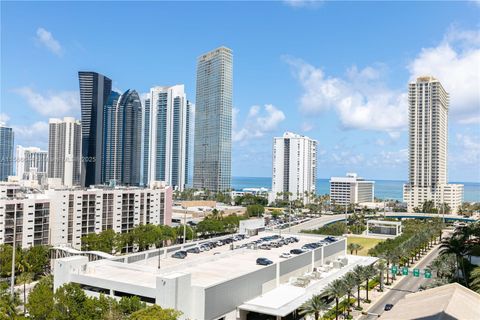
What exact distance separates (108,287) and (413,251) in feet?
188

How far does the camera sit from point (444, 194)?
17112cm

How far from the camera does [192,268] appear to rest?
47000mm

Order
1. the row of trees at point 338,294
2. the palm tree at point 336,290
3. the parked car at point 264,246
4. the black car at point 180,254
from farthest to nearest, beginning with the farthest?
1. the parked car at point 264,246
2. the black car at point 180,254
3. the palm tree at point 336,290
4. the row of trees at point 338,294

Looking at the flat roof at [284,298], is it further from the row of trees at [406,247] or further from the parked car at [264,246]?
the row of trees at [406,247]

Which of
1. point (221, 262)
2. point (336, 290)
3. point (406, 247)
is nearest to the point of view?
point (336, 290)

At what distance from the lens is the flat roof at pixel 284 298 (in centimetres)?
3997

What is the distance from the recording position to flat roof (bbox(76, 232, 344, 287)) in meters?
41.9

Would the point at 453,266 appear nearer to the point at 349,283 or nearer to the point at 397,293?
the point at 397,293

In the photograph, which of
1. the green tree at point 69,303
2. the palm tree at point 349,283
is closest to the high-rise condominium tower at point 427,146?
the palm tree at point 349,283

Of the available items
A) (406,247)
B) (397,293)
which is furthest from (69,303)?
(406,247)

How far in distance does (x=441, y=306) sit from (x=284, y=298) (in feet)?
51.8

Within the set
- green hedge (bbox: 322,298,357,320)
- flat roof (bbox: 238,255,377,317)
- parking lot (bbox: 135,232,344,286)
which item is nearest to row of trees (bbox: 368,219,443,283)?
parking lot (bbox: 135,232,344,286)

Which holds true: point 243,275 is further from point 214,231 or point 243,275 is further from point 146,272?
point 214,231

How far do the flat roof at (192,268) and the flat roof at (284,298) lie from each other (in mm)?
3010
